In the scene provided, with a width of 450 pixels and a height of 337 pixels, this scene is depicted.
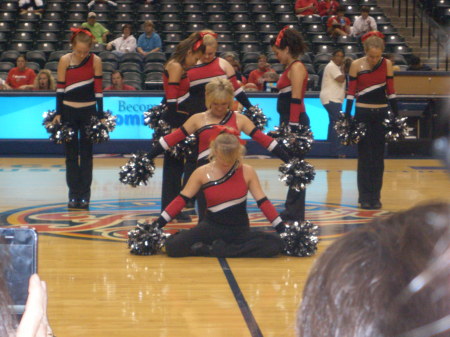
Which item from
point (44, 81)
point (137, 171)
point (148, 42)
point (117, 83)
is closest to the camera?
point (137, 171)

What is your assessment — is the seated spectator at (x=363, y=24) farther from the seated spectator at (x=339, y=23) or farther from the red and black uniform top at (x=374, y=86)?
the red and black uniform top at (x=374, y=86)

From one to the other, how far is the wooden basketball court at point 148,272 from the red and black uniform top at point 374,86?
993mm

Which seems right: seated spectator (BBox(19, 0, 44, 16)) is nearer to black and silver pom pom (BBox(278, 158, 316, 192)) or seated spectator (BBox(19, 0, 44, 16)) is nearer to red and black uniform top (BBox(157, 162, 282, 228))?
black and silver pom pom (BBox(278, 158, 316, 192))

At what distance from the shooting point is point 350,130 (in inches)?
290

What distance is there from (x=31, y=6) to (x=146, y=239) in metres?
12.2

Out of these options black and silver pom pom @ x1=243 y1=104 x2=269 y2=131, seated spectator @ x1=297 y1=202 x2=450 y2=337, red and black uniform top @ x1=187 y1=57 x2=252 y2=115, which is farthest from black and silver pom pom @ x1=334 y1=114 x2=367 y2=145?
seated spectator @ x1=297 y1=202 x2=450 y2=337

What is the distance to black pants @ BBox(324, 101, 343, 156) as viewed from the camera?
1172cm

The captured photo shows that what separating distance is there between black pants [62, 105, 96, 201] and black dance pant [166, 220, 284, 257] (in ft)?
7.47

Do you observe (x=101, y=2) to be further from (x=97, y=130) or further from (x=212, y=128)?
(x=212, y=128)

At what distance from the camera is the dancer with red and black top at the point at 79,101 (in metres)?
7.07

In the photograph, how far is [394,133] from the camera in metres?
7.29

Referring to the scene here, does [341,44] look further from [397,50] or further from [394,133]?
[394,133]

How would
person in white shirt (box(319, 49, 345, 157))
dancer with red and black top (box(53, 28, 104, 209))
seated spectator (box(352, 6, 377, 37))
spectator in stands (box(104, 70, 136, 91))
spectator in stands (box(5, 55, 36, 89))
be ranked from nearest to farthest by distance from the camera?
dancer with red and black top (box(53, 28, 104, 209))
person in white shirt (box(319, 49, 345, 157))
spectator in stands (box(104, 70, 136, 91))
spectator in stands (box(5, 55, 36, 89))
seated spectator (box(352, 6, 377, 37))

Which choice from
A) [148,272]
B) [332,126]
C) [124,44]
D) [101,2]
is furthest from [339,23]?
[148,272]
